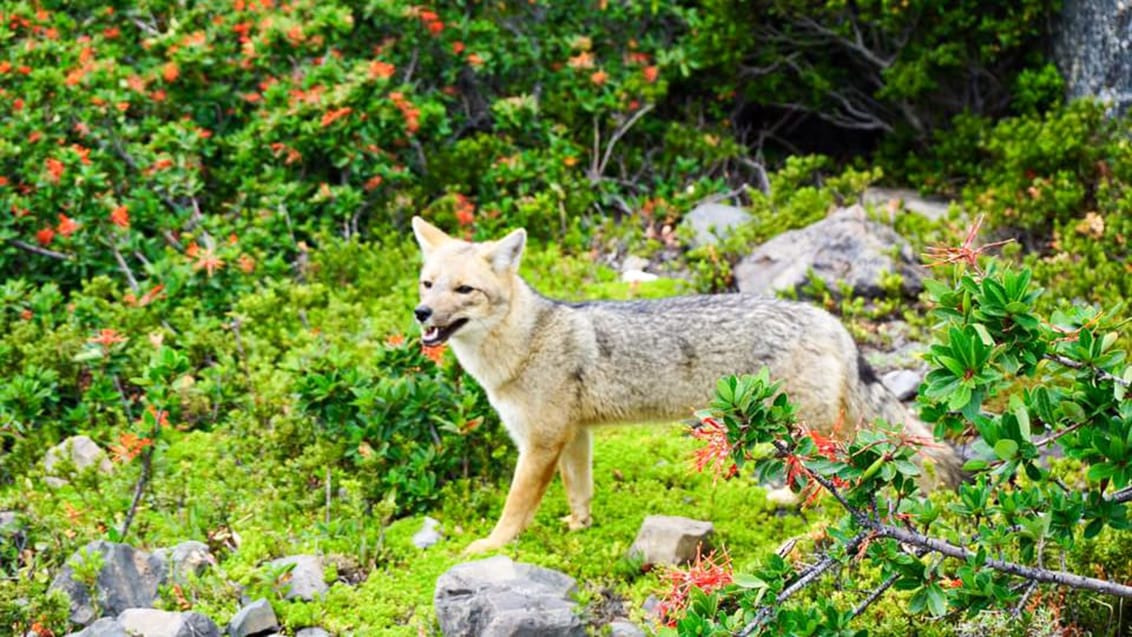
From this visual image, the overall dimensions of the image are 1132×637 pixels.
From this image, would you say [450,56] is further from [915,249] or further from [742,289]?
[915,249]

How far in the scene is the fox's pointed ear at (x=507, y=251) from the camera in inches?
281

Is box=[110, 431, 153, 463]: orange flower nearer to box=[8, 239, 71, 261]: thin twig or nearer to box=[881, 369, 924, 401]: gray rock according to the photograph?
box=[8, 239, 71, 261]: thin twig

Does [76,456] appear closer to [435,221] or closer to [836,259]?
[435,221]

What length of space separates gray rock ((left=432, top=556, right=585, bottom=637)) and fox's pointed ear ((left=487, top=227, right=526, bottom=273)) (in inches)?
77.4

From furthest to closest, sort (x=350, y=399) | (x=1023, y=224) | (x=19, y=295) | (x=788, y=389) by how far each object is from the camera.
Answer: (x=1023, y=224)
(x=19, y=295)
(x=350, y=399)
(x=788, y=389)

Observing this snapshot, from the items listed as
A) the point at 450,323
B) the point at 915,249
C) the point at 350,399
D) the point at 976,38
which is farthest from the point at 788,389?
the point at 976,38

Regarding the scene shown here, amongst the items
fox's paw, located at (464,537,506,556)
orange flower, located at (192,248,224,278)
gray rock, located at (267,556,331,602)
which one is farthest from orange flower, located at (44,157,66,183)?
fox's paw, located at (464,537,506,556)

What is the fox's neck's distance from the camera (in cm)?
703

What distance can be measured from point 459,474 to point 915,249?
454cm

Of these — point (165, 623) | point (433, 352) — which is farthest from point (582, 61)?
point (165, 623)

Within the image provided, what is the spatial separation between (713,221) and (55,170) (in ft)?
19.1

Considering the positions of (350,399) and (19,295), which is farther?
(19,295)

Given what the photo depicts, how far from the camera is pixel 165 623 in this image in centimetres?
559

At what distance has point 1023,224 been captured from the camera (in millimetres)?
9789
